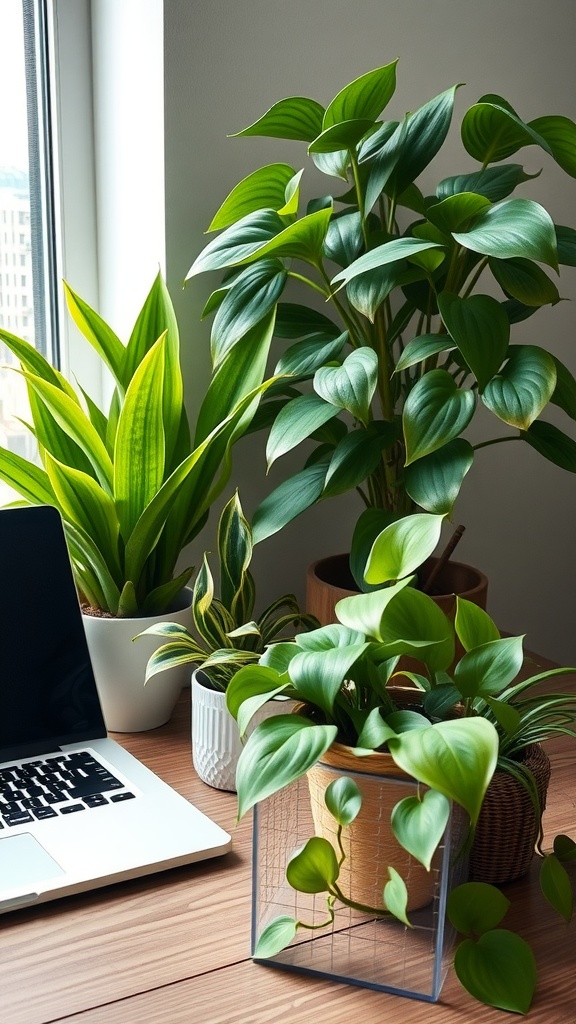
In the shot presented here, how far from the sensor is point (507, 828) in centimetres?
79

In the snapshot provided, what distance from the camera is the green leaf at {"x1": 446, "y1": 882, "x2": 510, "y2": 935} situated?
0.70 meters

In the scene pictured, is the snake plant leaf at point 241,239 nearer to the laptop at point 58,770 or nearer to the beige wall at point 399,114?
the beige wall at point 399,114

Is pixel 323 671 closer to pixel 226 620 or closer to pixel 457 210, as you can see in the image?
pixel 226 620

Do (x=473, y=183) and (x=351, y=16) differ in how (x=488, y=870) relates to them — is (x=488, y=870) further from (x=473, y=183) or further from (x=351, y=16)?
(x=351, y=16)

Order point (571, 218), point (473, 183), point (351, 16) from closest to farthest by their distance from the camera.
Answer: point (473, 183), point (351, 16), point (571, 218)

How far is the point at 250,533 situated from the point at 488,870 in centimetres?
40

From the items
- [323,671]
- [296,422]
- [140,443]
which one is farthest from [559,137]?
[323,671]

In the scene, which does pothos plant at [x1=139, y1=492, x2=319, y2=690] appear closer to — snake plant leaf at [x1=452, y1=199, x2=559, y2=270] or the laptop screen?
the laptop screen

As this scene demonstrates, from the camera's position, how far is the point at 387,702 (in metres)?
0.74

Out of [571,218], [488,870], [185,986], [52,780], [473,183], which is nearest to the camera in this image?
[185,986]

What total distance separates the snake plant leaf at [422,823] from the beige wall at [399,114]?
A: 0.71 meters

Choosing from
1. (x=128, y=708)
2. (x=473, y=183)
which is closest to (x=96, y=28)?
(x=473, y=183)

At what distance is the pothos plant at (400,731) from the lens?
0.60m

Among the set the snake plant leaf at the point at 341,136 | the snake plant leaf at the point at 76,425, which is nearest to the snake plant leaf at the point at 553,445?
the snake plant leaf at the point at 341,136
